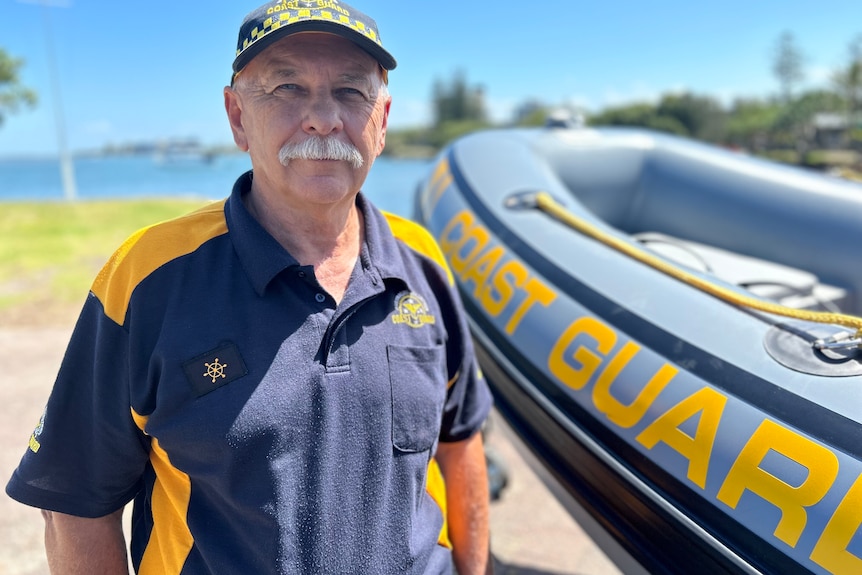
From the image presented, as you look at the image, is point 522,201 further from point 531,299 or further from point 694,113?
point 694,113

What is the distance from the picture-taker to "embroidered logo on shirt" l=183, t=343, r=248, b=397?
92cm

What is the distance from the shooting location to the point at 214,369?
36.7 inches

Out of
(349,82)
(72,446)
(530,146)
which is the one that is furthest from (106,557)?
(530,146)

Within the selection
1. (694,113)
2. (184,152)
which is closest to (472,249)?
(184,152)

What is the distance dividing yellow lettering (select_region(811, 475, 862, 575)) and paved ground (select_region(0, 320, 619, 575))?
1048 millimetres

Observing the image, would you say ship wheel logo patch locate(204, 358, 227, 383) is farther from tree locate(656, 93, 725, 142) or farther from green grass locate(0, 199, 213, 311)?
tree locate(656, 93, 725, 142)

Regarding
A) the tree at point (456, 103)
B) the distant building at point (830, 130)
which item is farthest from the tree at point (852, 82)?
the tree at point (456, 103)

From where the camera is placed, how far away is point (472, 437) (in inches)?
52.2

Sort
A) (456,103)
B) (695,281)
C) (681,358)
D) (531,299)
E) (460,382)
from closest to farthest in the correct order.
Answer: (460,382), (681,358), (695,281), (531,299), (456,103)

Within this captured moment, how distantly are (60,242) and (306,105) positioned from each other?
7442 millimetres

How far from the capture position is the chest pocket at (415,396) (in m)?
1.04

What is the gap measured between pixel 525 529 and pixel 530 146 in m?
1.66

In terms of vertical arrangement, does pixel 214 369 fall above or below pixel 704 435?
above

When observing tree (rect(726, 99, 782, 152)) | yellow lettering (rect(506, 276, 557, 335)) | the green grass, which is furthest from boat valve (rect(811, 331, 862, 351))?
tree (rect(726, 99, 782, 152))
